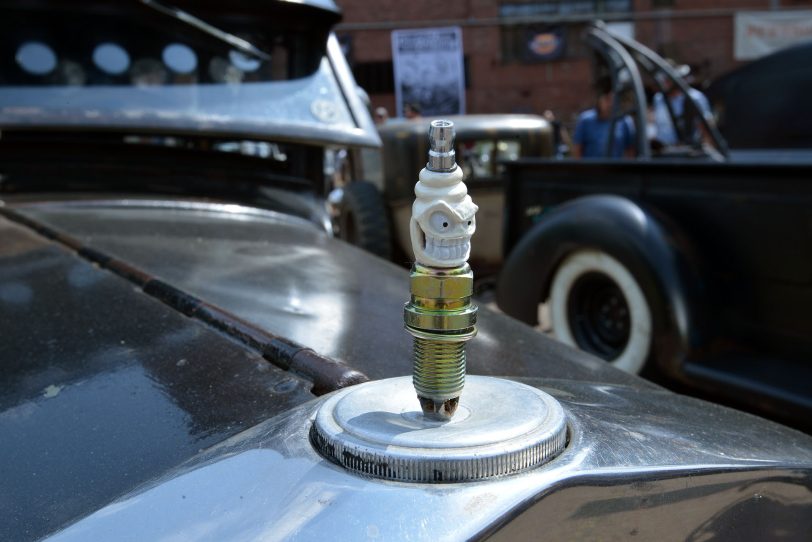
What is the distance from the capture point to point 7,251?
5.36ft

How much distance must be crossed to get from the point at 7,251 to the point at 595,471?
4.36ft

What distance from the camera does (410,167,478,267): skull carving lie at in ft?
2.51

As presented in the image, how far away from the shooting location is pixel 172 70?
228cm

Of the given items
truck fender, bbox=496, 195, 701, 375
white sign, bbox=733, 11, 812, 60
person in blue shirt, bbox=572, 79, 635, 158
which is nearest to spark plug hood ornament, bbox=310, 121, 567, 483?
truck fender, bbox=496, 195, 701, 375

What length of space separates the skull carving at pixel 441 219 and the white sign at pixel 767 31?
18.3m

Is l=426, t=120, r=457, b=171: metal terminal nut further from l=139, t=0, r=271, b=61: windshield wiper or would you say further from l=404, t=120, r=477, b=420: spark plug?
l=139, t=0, r=271, b=61: windshield wiper

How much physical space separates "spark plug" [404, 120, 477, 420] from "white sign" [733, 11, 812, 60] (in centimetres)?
1835

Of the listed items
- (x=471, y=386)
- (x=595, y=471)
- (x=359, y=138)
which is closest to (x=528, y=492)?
(x=595, y=471)

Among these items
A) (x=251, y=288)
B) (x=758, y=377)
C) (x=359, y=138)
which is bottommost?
(x=758, y=377)

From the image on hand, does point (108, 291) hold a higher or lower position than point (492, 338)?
higher

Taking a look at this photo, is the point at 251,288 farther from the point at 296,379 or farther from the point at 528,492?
the point at 528,492

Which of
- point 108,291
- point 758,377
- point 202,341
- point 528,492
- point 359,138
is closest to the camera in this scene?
point 528,492

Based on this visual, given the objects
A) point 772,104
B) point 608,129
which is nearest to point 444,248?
point 608,129

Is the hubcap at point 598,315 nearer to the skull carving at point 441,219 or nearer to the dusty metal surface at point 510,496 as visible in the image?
the dusty metal surface at point 510,496
